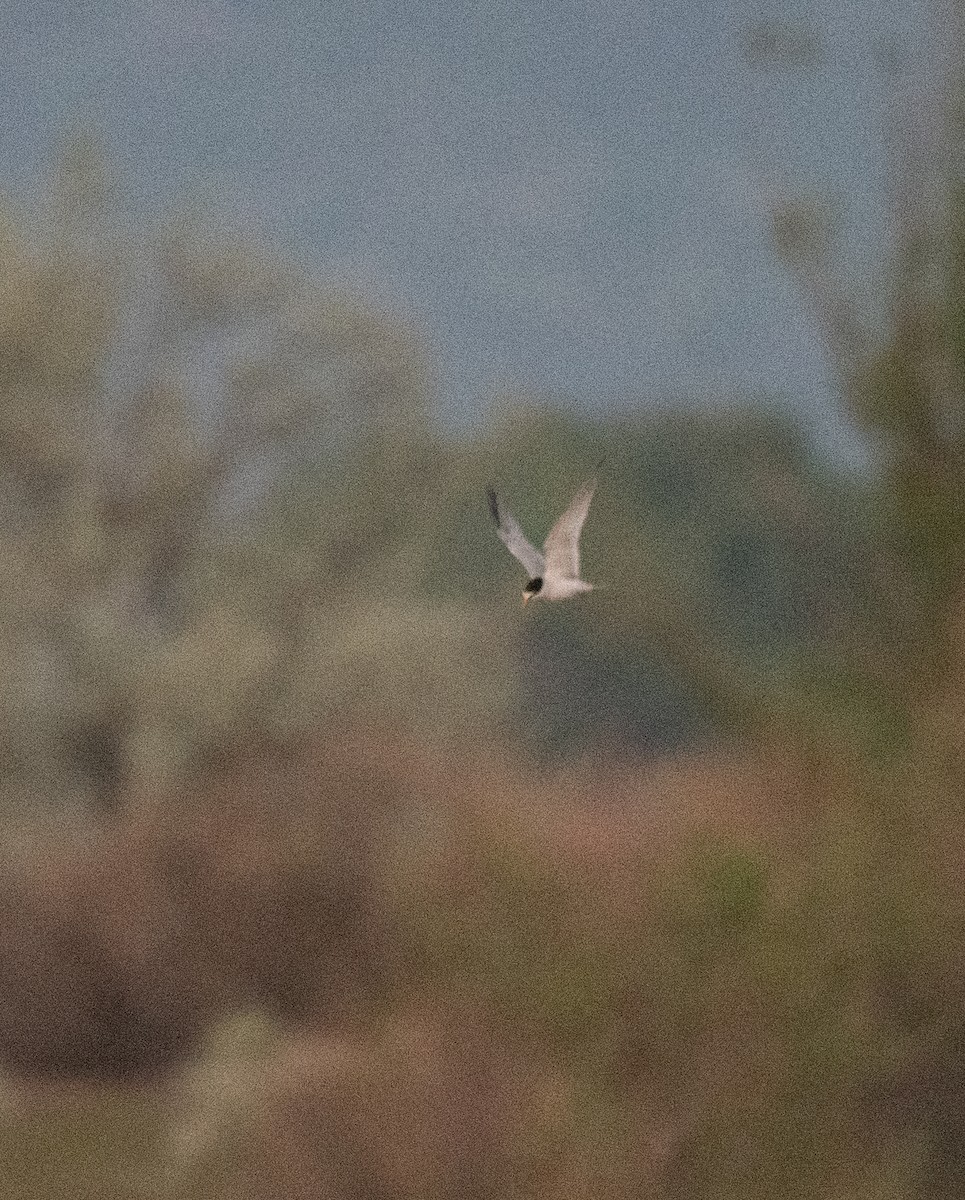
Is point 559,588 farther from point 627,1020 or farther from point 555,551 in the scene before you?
point 627,1020

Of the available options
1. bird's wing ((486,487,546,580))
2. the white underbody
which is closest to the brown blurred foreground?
the white underbody

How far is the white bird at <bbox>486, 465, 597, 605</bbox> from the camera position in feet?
22.4

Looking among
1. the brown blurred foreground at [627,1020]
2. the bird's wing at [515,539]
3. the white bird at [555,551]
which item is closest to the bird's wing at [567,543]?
the white bird at [555,551]

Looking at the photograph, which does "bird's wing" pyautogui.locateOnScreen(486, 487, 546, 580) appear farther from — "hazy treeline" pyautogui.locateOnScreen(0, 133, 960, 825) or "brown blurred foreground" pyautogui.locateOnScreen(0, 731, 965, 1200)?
"hazy treeline" pyautogui.locateOnScreen(0, 133, 960, 825)

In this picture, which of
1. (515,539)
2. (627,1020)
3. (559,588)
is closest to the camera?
(559,588)

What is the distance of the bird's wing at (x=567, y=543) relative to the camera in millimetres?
6914

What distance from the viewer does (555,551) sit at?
7.24m

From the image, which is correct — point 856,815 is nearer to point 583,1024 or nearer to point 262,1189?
point 583,1024

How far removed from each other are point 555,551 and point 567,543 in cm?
7

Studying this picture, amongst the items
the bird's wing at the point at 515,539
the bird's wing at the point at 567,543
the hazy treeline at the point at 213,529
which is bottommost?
the bird's wing at the point at 567,543

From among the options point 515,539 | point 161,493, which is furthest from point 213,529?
point 515,539

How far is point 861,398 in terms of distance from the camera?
6.79 meters

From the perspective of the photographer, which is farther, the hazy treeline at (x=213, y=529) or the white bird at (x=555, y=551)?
the hazy treeline at (x=213, y=529)

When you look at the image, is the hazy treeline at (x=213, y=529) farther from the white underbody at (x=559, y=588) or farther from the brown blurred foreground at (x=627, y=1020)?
the white underbody at (x=559, y=588)
